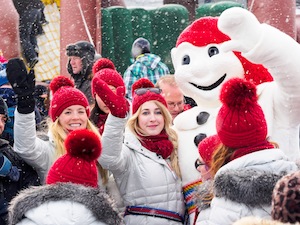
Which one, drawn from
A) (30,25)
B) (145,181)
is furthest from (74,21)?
(145,181)

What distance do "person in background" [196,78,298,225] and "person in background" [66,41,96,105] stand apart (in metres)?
3.26

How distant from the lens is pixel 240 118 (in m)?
3.94

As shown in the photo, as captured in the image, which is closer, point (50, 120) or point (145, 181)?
point (145, 181)

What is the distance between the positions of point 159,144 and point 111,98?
0.55 metres

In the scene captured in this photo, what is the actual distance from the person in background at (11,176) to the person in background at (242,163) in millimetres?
1229

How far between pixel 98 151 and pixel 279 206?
4.06 ft

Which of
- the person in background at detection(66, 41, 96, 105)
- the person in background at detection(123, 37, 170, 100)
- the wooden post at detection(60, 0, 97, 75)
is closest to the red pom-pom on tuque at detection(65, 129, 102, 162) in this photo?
the person in background at detection(66, 41, 96, 105)

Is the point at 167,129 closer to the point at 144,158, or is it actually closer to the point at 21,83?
the point at 144,158

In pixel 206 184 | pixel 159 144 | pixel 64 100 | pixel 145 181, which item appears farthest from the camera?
pixel 64 100

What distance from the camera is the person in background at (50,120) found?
4.59 metres

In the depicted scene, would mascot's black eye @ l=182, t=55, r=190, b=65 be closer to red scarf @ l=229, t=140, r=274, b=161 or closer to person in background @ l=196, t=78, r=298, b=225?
person in background @ l=196, t=78, r=298, b=225

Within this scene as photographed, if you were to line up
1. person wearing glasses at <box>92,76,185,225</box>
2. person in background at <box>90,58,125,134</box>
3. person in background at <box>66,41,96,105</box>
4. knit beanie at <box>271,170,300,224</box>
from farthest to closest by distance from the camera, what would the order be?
person in background at <box>66,41,96,105</box> → person in background at <box>90,58,125,134</box> → person wearing glasses at <box>92,76,185,225</box> → knit beanie at <box>271,170,300,224</box>

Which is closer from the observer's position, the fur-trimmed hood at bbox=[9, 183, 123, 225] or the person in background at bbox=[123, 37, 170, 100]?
the fur-trimmed hood at bbox=[9, 183, 123, 225]

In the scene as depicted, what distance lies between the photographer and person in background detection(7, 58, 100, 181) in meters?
4.59
